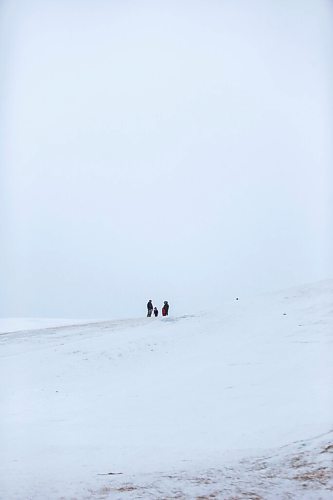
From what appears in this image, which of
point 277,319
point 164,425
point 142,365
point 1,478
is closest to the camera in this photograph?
point 1,478

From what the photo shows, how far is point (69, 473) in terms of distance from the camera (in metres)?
8.48

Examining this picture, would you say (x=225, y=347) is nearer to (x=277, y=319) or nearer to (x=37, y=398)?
(x=277, y=319)

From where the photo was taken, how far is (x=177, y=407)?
41.7ft

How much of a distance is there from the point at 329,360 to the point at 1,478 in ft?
30.2

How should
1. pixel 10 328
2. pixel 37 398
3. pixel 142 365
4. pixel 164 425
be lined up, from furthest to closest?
1. pixel 10 328
2. pixel 142 365
3. pixel 37 398
4. pixel 164 425

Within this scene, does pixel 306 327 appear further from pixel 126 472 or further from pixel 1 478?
pixel 1 478

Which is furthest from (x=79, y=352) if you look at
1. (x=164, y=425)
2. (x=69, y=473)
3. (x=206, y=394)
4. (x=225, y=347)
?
(x=69, y=473)

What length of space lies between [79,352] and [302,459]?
38.4 ft

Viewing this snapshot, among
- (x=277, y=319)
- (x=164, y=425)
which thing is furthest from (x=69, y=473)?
(x=277, y=319)

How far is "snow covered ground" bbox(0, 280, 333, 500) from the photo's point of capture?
8.07m

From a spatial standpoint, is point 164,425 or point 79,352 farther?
point 79,352

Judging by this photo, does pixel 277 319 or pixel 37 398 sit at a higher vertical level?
pixel 277 319

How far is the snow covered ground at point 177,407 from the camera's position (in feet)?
26.5

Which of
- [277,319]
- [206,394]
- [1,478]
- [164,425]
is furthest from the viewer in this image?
[277,319]
